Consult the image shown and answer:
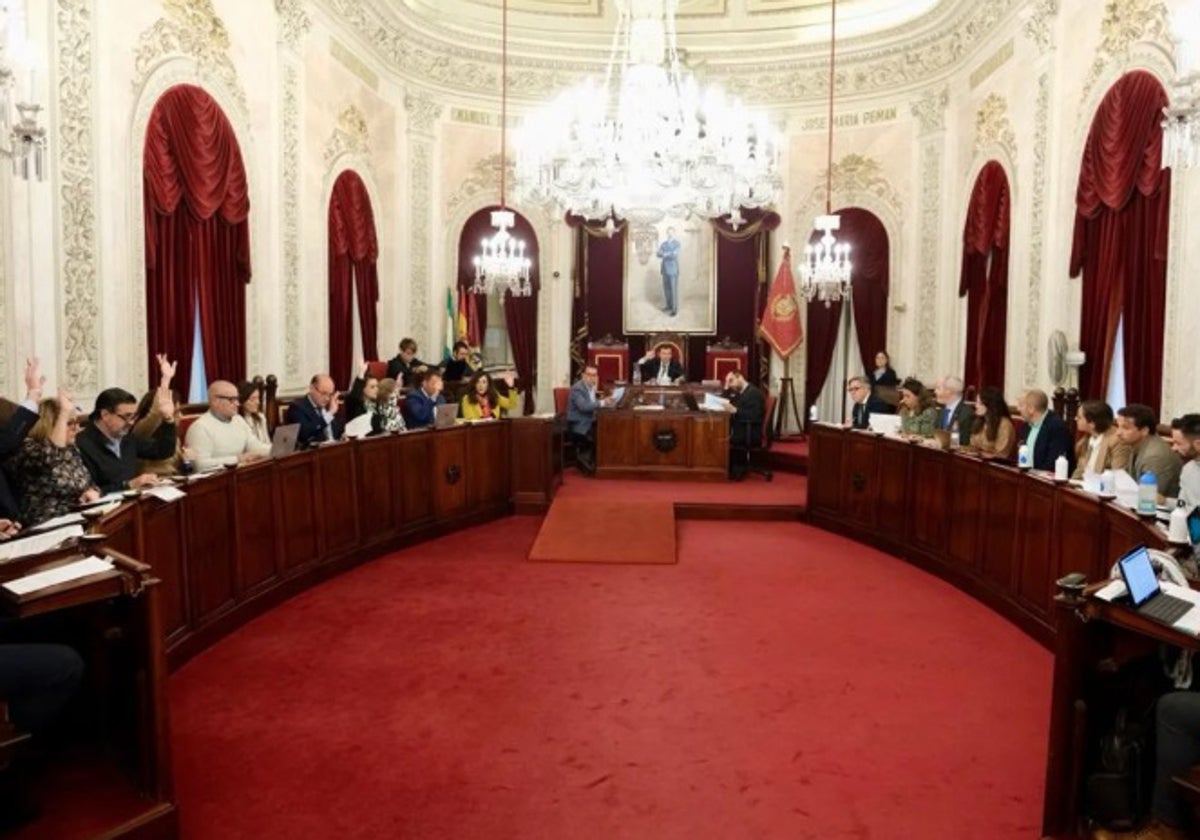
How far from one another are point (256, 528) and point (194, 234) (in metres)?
3.08

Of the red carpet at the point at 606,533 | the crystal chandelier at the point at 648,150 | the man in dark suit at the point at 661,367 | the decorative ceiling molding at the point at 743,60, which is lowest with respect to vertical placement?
the red carpet at the point at 606,533

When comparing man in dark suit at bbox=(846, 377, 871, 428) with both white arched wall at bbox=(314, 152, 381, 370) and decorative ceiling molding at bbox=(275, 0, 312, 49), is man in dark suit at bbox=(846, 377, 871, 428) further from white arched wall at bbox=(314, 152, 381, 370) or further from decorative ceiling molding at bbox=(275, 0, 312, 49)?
decorative ceiling molding at bbox=(275, 0, 312, 49)

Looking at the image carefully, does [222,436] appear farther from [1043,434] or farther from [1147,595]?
[1043,434]

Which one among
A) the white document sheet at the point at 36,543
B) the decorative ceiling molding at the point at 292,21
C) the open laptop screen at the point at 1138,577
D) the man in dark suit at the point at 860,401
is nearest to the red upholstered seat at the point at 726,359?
the man in dark suit at the point at 860,401

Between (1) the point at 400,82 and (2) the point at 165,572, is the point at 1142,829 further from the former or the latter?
(1) the point at 400,82

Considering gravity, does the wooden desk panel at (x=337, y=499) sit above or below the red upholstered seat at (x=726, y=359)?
below

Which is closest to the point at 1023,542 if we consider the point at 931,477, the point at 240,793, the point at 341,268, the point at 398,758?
the point at 931,477

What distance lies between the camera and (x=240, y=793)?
136 inches

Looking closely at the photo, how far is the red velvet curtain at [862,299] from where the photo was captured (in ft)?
41.2

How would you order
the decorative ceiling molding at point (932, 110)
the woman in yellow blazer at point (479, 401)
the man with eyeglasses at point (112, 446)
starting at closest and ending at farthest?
the man with eyeglasses at point (112, 446), the woman in yellow blazer at point (479, 401), the decorative ceiling molding at point (932, 110)

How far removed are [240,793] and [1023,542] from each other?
4.46 metres

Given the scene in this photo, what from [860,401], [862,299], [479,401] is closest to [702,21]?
[862,299]

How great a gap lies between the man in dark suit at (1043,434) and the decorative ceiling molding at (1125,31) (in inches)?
108

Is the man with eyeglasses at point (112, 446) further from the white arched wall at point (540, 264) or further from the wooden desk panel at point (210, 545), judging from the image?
the white arched wall at point (540, 264)
